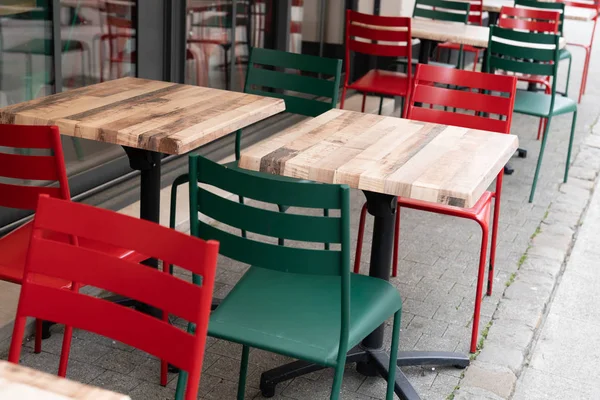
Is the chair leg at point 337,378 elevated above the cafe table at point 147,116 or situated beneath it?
situated beneath

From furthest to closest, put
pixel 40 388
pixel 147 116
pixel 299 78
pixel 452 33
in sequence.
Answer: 1. pixel 452 33
2. pixel 299 78
3. pixel 147 116
4. pixel 40 388

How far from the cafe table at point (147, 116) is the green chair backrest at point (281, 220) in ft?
1.50

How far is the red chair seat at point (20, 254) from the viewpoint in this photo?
2.39 metres

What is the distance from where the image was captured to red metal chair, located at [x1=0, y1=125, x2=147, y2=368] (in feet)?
7.45

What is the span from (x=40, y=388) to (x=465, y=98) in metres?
2.60

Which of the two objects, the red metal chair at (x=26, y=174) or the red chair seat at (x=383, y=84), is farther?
the red chair seat at (x=383, y=84)

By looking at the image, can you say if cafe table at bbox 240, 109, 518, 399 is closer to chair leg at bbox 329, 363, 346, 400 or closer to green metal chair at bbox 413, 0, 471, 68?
chair leg at bbox 329, 363, 346, 400

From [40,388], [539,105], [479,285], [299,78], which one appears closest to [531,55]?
[539,105]

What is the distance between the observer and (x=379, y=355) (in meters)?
2.84

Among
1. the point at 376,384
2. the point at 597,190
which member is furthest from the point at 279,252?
the point at 597,190

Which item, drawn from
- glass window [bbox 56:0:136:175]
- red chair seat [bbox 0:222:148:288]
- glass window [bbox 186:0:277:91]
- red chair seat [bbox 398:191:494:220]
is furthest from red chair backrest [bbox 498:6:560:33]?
red chair seat [bbox 0:222:148:288]

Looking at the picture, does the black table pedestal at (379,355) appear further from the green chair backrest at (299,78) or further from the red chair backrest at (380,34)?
the red chair backrest at (380,34)

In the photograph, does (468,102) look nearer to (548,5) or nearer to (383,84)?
(383,84)

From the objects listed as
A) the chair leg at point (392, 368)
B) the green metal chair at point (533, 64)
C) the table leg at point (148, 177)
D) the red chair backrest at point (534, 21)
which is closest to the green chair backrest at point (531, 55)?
the green metal chair at point (533, 64)
